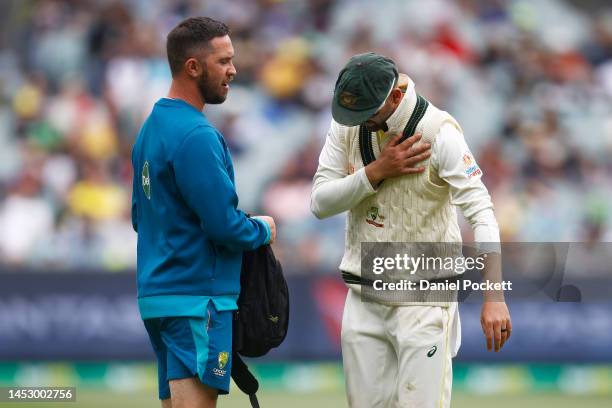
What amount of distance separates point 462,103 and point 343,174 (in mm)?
8467

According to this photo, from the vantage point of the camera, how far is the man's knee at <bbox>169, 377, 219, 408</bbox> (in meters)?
5.15

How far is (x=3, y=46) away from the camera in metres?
14.8

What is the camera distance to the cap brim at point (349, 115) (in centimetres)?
536

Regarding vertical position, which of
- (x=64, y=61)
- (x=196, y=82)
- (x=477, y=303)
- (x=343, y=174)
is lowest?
(x=477, y=303)

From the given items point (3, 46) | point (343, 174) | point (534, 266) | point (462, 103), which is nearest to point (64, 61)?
point (3, 46)

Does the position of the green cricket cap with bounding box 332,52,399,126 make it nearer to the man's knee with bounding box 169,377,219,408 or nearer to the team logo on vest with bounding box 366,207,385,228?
the team logo on vest with bounding box 366,207,385,228

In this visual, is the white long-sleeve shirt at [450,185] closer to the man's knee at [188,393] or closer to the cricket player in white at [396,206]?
the cricket player in white at [396,206]

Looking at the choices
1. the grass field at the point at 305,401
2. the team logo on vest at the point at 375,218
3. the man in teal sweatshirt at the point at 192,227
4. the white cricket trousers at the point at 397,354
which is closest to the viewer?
the man in teal sweatshirt at the point at 192,227

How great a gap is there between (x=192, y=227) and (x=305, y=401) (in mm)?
5256

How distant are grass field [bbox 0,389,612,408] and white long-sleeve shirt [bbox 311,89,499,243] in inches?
170

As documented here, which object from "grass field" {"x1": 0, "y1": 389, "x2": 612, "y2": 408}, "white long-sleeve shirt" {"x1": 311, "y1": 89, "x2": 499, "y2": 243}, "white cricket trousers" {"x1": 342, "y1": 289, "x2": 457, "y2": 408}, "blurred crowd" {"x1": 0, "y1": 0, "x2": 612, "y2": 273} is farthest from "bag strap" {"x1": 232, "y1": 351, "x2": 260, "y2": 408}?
"blurred crowd" {"x1": 0, "y1": 0, "x2": 612, "y2": 273}

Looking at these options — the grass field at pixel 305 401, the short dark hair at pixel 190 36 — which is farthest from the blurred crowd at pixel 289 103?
the short dark hair at pixel 190 36

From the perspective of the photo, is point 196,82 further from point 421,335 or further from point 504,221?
point 504,221

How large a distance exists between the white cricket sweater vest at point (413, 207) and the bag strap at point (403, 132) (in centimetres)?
2
